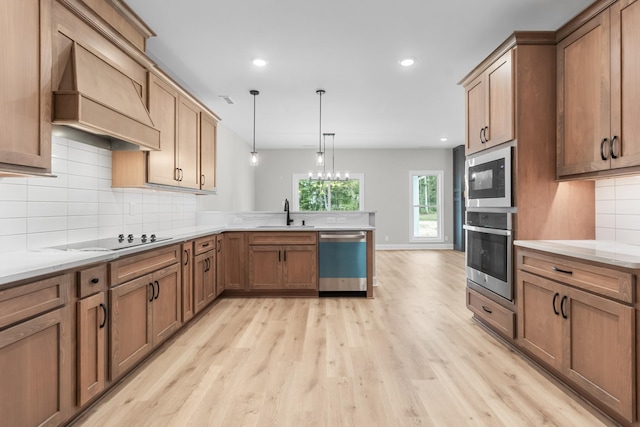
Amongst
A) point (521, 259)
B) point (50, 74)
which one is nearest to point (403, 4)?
point (521, 259)

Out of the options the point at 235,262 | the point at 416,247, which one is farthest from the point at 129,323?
the point at 416,247

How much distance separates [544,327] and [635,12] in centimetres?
197

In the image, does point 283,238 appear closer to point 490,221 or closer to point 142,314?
point 142,314

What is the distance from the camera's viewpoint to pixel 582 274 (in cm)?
194

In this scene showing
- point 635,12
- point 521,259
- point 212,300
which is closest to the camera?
point 635,12

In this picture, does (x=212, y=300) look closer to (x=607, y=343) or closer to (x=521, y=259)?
(x=521, y=259)

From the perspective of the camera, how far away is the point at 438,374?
231 cm

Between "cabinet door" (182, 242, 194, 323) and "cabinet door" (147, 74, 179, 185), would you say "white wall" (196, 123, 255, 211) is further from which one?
"cabinet door" (182, 242, 194, 323)

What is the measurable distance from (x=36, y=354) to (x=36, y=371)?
74 mm

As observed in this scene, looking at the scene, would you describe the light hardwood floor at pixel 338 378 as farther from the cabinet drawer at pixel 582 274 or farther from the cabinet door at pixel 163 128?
the cabinet door at pixel 163 128

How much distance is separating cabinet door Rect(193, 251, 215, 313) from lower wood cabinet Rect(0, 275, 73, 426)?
5.29 feet

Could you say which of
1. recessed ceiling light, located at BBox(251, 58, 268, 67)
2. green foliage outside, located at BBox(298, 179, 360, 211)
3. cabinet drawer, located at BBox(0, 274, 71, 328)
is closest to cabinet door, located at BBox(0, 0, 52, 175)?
cabinet drawer, located at BBox(0, 274, 71, 328)

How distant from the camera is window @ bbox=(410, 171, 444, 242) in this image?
9141 mm

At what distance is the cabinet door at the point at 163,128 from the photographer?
2965mm
